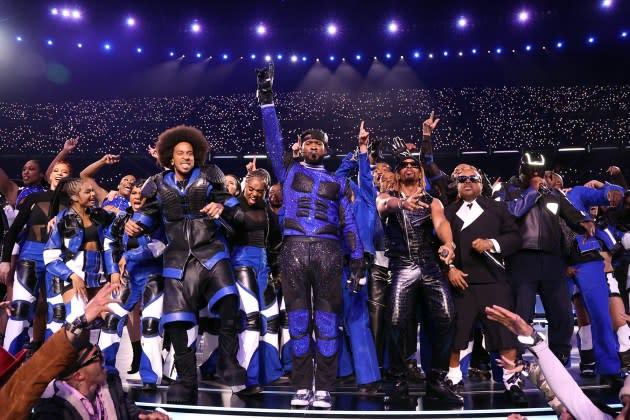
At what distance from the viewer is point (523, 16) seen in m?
13.7

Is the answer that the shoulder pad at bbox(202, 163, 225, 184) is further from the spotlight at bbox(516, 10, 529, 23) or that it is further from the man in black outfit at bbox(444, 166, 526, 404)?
the spotlight at bbox(516, 10, 529, 23)

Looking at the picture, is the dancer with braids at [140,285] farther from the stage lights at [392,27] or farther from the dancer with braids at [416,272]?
the stage lights at [392,27]

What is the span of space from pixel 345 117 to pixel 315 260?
35.4 ft

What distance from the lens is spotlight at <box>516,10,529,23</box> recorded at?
13617 millimetres

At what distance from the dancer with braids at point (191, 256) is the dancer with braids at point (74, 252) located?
92 cm

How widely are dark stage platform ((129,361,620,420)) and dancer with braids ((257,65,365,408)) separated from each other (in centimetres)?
21

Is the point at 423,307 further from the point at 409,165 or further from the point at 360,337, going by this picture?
the point at 409,165

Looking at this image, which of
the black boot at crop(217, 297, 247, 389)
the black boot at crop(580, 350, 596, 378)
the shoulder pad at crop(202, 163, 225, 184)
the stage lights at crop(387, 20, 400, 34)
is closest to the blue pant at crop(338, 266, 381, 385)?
the black boot at crop(217, 297, 247, 389)

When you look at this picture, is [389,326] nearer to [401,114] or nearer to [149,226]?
[149,226]

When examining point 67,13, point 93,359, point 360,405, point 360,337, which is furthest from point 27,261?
point 67,13

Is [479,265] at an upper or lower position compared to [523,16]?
lower

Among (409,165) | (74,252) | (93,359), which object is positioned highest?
(409,165)

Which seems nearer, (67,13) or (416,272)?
(416,272)

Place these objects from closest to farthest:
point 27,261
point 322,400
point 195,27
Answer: point 322,400 < point 27,261 < point 195,27
